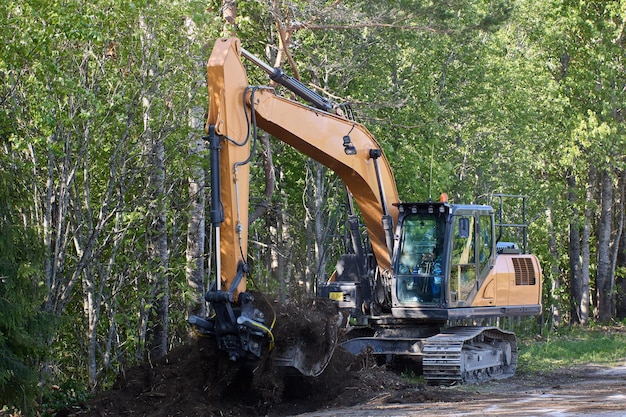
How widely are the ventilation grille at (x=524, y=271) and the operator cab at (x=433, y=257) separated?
1591mm

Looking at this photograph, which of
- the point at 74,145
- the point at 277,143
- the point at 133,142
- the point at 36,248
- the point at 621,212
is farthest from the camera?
the point at 621,212

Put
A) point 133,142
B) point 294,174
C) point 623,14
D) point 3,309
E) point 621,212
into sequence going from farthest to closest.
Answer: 1. point 621,212
2. point 623,14
3. point 294,174
4. point 133,142
5. point 3,309

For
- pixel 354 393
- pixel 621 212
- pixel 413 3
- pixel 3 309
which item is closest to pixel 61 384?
pixel 3 309

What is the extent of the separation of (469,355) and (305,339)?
3996 millimetres

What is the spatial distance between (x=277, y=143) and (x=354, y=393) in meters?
11.1

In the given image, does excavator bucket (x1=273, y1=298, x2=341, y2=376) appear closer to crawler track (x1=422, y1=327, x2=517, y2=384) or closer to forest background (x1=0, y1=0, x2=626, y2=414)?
forest background (x1=0, y1=0, x2=626, y2=414)

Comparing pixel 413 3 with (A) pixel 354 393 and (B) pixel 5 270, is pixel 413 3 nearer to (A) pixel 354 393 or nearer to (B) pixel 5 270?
(A) pixel 354 393

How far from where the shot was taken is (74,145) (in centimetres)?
1141

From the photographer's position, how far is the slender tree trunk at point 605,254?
97.4ft

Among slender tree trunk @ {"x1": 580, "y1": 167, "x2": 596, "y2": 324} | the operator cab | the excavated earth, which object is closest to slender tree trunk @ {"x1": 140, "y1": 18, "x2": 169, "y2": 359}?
the excavated earth

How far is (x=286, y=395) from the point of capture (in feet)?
39.1

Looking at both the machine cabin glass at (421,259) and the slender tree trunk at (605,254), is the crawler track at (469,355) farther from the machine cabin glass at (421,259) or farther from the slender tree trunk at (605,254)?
the slender tree trunk at (605,254)

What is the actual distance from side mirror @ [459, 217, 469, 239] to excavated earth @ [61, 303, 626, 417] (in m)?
2.67

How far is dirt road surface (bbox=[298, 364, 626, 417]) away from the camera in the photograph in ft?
33.5
